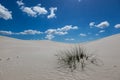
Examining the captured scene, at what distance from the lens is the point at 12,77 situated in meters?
3.43

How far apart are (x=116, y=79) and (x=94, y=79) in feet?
1.85

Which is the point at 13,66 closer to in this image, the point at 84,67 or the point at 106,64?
the point at 84,67

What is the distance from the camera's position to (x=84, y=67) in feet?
12.7

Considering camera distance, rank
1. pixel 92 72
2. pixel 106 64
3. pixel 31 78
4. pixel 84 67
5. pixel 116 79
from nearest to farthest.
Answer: pixel 116 79 < pixel 31 78 < pixel 92 72 < pixel 84 67 < pixel 106 64

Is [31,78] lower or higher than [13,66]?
lower

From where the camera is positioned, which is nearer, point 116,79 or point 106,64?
point 116,79

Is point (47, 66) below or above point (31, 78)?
above

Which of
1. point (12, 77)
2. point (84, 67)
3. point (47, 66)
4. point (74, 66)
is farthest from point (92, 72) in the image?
point (12, 77)

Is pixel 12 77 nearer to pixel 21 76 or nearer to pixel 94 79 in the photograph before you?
pixel 21 76

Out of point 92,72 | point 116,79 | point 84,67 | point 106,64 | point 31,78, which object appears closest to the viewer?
point 116,79

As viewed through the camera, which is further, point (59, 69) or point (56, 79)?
point (59, 69)

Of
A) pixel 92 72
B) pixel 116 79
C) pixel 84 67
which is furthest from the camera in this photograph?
pixel 84 67

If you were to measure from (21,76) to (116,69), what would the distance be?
2925mm

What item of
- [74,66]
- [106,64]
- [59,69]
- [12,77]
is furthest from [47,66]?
[106,64]
